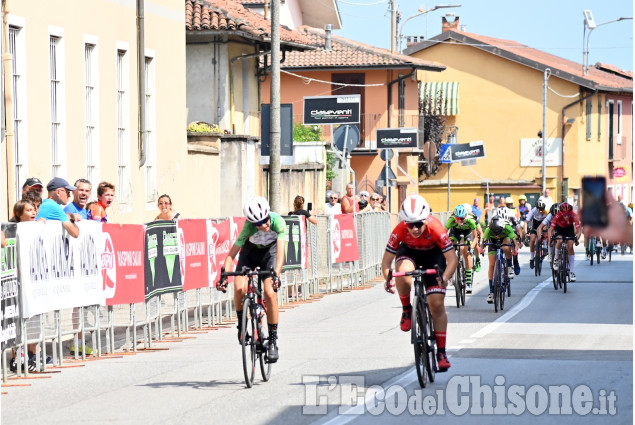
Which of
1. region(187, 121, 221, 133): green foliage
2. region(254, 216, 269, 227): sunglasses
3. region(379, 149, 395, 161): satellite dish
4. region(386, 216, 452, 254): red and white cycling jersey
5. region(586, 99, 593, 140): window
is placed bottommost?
region(386, 216, 452, 254): red and white cycling jersey

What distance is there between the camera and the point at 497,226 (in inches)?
861

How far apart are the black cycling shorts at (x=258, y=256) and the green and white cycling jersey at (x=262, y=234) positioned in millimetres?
69

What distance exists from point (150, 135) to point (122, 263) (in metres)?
11.6

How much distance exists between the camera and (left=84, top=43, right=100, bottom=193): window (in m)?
23.2

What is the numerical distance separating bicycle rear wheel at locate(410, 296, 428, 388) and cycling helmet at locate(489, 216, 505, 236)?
33.5 feet

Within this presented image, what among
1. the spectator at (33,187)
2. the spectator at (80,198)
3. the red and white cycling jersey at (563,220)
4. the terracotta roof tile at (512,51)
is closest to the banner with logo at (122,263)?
the spectator at (80,198)

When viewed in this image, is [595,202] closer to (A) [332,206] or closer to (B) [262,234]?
(B) [262,234]

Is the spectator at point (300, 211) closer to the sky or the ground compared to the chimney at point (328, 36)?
closer to the ground

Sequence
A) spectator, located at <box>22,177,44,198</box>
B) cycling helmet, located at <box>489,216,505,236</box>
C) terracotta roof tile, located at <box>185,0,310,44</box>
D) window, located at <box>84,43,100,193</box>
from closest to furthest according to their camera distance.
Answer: spectator, located at <box>22,177,44,198</box> → cycling helmet, located at <box>489,216,505,236</box> → window, located at <box>84,43,100,193</box> → terracotta roof tile, located at <box>185,0,310,44</box>

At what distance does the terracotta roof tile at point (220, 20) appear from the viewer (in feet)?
108

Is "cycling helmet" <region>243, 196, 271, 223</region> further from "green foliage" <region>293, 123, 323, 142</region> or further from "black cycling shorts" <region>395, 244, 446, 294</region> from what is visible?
"green foliage" <region>293, 123, 323, 142</region>

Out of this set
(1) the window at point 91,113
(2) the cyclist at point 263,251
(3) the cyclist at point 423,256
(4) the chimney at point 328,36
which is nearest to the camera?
(3) the cyclist at point 423,256

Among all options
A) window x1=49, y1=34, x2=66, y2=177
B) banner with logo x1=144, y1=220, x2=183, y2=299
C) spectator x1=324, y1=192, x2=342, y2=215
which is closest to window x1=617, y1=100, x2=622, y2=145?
spectator x1=324, y1=192, x2=342, y2=215

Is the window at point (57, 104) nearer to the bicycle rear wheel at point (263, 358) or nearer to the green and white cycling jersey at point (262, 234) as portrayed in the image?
the green and white cycling jersey at point (262, 234)
